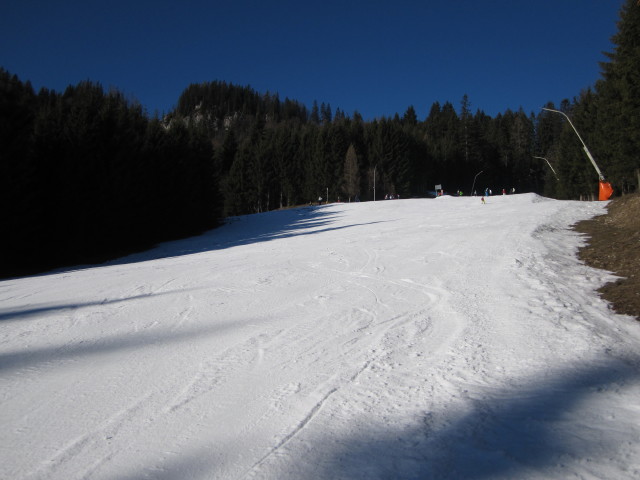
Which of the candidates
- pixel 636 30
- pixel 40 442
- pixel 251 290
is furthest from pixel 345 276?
pixel 636 30

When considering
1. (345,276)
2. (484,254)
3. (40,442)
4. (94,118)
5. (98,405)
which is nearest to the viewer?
(40,442)

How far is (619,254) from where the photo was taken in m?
9.23

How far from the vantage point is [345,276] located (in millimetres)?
9070

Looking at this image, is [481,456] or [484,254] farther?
[484,254]

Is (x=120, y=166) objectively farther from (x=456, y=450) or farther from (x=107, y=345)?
(x=456, y=450)

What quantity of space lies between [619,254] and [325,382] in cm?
873

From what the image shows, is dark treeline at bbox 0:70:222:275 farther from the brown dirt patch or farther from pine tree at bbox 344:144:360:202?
pine tree at bbox 344:144:360:202

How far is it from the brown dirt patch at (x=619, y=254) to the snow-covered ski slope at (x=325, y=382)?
35 cm

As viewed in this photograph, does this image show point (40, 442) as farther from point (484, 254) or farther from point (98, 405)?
point (484, 254)

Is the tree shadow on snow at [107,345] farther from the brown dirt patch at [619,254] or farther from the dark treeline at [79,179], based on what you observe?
the dark treeline at [79,179]

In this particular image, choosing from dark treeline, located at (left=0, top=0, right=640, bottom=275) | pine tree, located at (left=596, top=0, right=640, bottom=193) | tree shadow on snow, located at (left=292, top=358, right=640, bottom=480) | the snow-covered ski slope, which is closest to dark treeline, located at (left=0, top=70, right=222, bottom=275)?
dark treeline, located at (left=0, top=0, right=640, bottom=275)

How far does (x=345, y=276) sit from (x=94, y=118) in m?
18.5

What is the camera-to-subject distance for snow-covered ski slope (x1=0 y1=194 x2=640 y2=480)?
2688 millimetres

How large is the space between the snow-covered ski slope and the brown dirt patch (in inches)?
13.8
